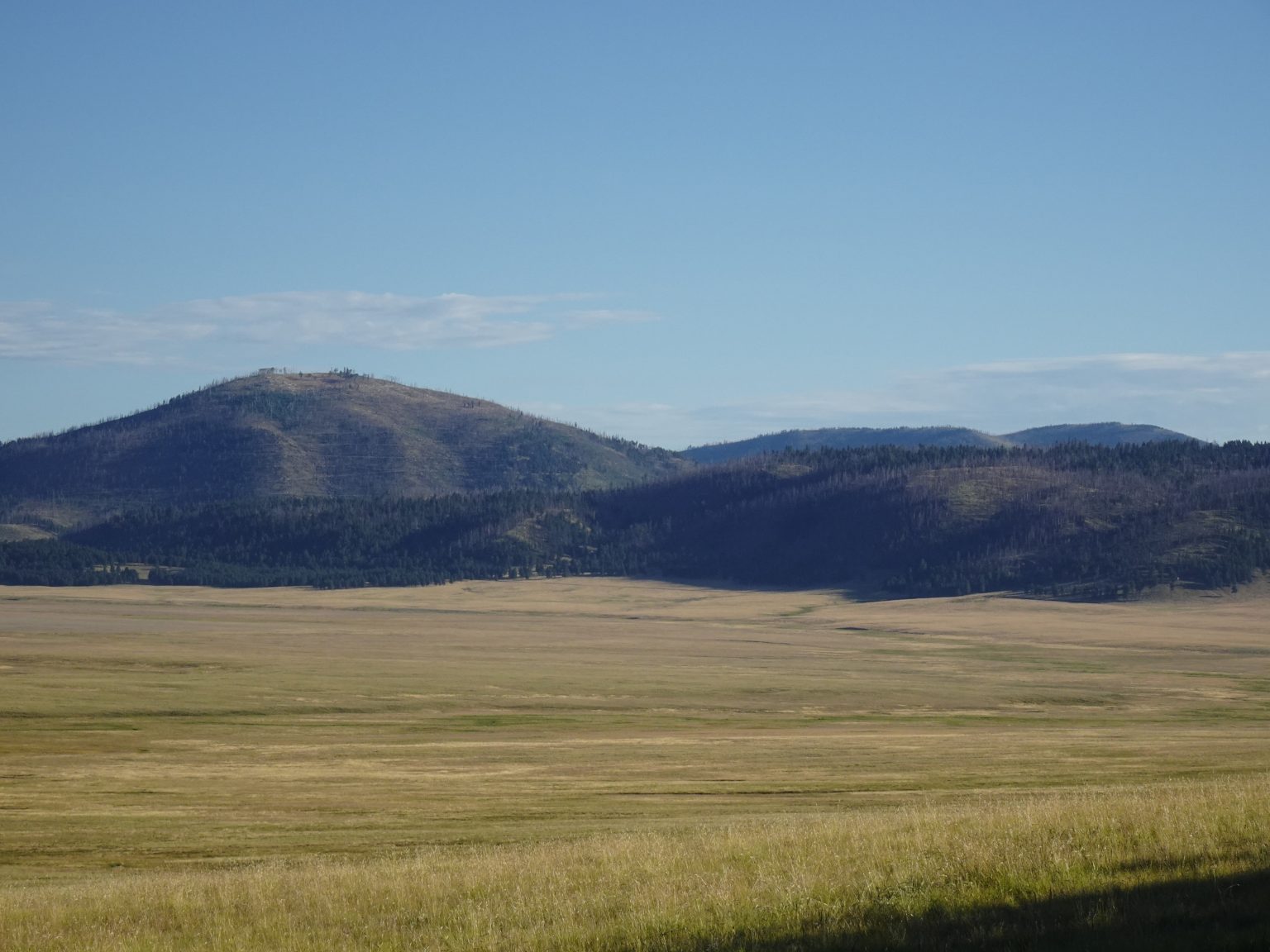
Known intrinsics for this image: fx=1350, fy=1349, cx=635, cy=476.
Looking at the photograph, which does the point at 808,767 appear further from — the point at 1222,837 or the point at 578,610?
the point at 578,610

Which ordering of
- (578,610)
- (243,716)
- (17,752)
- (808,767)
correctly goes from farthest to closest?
(578,610) → (243,716) → (17,752) → (808,767)

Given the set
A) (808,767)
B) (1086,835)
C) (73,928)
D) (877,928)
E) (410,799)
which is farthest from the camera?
(808,767)

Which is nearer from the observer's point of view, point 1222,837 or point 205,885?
point 1222,837

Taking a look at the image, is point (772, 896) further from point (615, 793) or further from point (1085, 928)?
point (615, 793)

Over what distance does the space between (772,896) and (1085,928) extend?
3914 mm

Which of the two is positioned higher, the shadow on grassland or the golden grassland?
the shadow on grassland

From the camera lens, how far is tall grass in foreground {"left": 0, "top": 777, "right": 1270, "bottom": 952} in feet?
47.4

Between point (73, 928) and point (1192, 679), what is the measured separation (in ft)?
Result: 320

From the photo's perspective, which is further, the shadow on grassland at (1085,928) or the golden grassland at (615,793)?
the golden grassland at (615,793)

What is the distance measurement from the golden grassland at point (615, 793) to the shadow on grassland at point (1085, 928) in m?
0.06

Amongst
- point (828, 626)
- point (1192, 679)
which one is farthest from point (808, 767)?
point (828, 626)

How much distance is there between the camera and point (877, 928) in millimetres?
14508

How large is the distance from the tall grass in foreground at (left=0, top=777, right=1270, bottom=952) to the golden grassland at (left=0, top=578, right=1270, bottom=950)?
0.23 ft

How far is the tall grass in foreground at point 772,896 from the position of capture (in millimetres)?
14453
